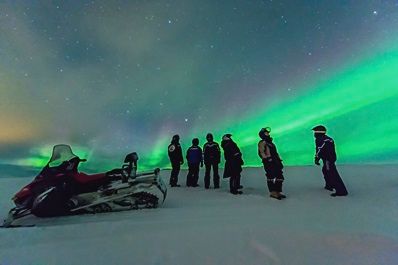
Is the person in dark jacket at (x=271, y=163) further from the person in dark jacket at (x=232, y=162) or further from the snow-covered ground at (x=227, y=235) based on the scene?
the person in dark jacket at (x=232, y=162)

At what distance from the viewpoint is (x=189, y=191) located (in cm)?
1077

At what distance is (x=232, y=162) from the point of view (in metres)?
10.2

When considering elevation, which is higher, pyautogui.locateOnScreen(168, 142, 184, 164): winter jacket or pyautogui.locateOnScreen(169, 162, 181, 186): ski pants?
pyautogui.locateOnScreen(168, 142, 184, 164): winter jacket

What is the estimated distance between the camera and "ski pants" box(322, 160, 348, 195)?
356 inches

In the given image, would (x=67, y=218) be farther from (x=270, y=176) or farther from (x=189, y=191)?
(x=270, y=176)

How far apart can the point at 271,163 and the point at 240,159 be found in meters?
1.33

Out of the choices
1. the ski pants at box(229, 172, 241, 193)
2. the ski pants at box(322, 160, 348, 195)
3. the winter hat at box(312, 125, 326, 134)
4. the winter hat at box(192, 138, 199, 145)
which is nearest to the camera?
the ski pants at box(322, 160, 348, 195)

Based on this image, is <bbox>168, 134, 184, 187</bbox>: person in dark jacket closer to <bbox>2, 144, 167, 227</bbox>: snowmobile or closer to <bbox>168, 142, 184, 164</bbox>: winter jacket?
<bbox>168, 142, 184, 164</bbox>: winter jacket

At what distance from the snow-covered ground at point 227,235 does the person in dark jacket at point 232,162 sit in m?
1.57

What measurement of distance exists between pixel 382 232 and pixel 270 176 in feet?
14.3

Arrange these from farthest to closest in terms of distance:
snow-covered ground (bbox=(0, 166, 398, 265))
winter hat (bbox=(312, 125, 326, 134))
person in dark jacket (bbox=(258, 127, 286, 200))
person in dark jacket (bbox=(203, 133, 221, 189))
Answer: person in dark jacket (bbox=(203, 133, 221, 189)), winter hat (bbox=(312, 125, 326, 134)), person in dark jacket (bbox=(258, 127, 286, 200)), snow-covered ground (bbox=(0, 166, 398, 265))

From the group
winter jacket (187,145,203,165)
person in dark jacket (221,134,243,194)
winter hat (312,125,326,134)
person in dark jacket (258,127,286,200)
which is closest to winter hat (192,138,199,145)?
winter jacket (187,145,203,165)

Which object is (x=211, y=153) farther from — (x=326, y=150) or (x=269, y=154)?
(x=326, y=150)

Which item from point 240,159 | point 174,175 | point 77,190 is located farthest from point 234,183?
point 77,190
